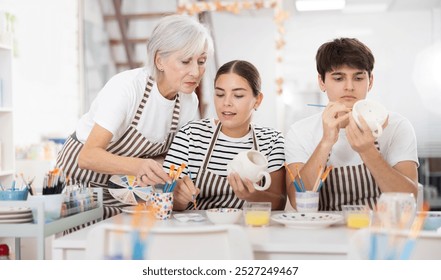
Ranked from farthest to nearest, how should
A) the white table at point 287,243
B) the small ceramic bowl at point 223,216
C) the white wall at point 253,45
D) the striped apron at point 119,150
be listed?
the white wall at point 253,45 < the striped apron at point 119,150 < the small ceramic bowl at point 223,216 < the white table at point 287,243

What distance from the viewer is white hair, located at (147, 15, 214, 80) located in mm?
1677

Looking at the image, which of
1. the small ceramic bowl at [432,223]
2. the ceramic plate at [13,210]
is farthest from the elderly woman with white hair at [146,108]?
the small ceramic bowl at [432,223]

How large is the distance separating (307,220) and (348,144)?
0.48 m

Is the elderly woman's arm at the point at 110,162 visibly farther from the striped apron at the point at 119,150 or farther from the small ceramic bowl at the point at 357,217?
the small ceramic bowl at the point at 357,217

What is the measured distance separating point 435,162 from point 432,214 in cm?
357

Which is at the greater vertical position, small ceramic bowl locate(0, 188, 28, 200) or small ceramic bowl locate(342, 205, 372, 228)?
small ceramic bowl locate(0, 188, 28, 200)

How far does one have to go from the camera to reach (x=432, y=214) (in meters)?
1.39

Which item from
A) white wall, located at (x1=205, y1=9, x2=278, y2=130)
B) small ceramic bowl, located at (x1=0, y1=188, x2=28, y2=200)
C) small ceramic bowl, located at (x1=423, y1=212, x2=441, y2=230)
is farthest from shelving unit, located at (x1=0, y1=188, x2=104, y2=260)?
white wall, located at (x1=205, y1=9, x2=278, y2=130)

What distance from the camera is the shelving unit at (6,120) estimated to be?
2.92 m

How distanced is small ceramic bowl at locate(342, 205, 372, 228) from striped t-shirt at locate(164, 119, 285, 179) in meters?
0.42

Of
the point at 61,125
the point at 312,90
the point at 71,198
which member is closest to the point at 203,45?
the point at 71,198

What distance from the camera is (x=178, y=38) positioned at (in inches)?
66.1

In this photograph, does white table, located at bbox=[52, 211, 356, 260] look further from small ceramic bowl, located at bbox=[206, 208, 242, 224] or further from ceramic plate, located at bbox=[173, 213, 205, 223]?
ceramic plate, located at bbox=[173, 213, 205, 223]

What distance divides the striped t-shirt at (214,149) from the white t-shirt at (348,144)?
53 mm
